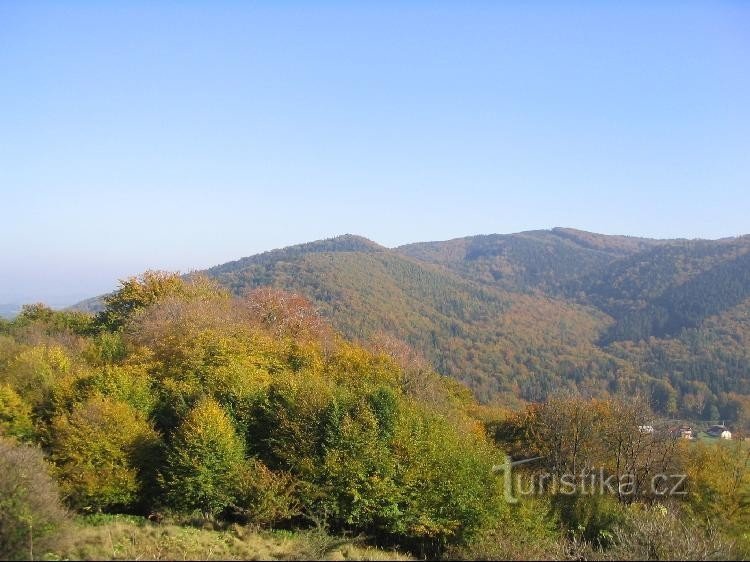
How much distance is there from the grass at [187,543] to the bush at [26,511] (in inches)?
21.8

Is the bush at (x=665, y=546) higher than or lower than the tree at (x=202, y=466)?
lower

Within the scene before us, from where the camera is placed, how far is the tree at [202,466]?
893 inches

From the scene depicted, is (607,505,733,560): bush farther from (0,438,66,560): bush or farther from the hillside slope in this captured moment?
the hillside slope

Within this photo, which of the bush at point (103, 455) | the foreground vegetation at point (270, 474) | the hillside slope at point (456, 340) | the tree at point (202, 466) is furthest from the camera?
the hillside slope at point (456, 340)

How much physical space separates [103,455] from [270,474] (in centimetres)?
734

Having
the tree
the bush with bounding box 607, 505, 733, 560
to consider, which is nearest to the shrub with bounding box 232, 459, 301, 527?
the tree

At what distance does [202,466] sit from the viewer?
2278cm

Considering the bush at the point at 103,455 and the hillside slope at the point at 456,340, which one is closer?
the bush at the point at 103,455

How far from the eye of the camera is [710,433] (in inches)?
4031

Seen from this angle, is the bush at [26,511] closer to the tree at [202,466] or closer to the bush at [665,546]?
the tree at [202,466]

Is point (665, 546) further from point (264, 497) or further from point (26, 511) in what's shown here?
point (26, 511)

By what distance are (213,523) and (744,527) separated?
27.0 metres

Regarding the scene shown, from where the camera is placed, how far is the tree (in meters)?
22.7

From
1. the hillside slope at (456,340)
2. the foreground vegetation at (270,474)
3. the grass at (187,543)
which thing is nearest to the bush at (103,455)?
the foreground vegetation at (270,474)
